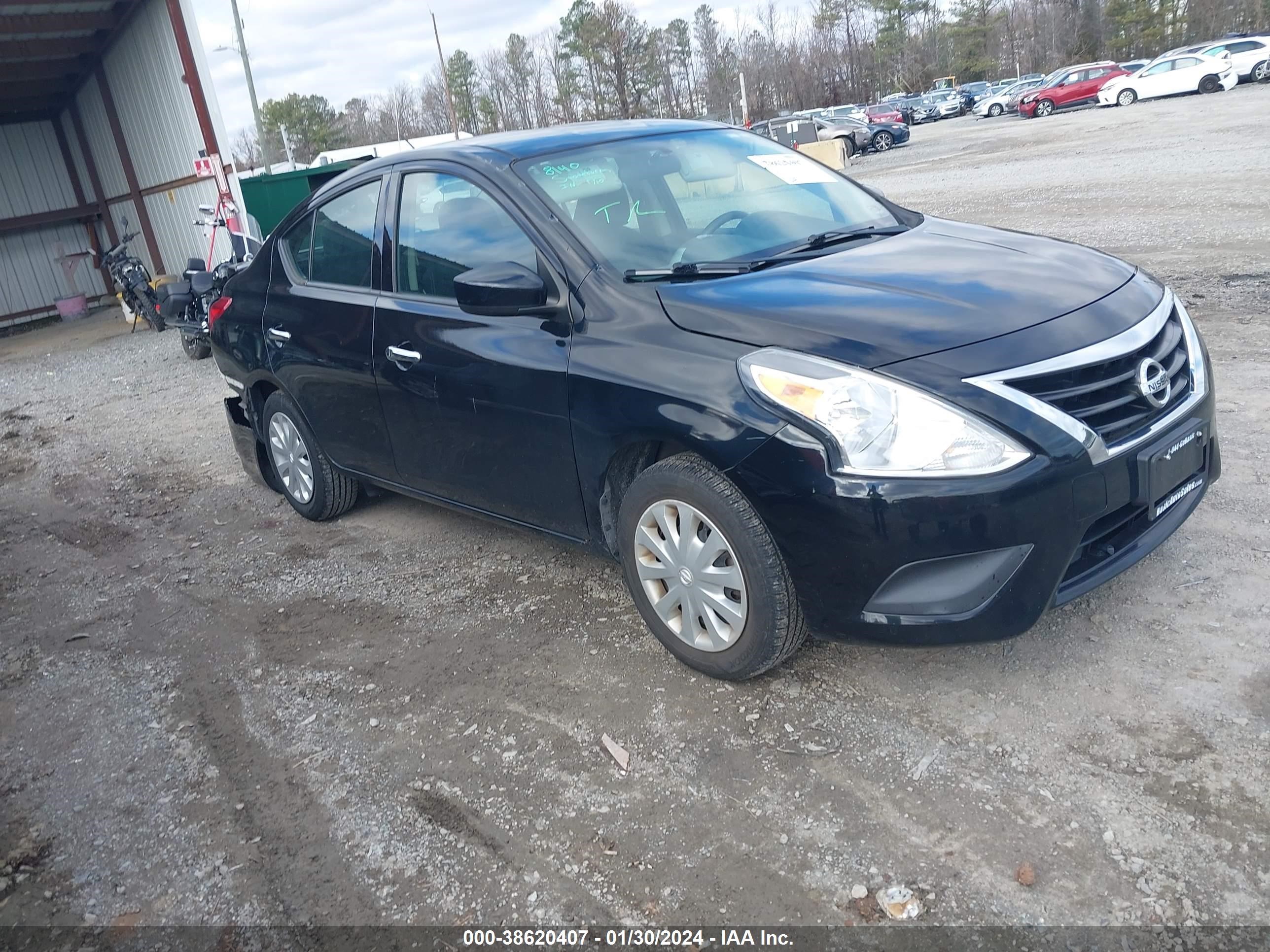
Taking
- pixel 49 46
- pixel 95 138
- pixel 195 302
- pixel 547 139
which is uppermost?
pixel 49 46

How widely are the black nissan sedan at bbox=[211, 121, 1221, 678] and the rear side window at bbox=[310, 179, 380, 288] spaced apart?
0.7 inches

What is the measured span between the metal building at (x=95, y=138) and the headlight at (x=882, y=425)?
13.6 metres

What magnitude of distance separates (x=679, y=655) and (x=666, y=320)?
3.55ft

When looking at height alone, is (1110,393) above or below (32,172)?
below

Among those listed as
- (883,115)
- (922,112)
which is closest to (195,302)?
(883,115)

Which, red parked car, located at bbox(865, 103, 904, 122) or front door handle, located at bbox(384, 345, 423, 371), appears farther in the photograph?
red parked car, located at bbox(865, 103, 904, 122)

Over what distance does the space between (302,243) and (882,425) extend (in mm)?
3284

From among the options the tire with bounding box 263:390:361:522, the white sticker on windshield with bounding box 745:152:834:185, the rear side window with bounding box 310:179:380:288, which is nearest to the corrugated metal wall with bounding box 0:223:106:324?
the tire with bounding box 263:390:361:522

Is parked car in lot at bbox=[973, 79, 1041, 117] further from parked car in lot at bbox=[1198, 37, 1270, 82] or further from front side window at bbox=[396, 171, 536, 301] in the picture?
front side window at bbox=[396, 171, 536, 301]

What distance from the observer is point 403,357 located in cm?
405

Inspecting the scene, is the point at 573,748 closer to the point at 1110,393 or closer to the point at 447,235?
the point at 1110,393

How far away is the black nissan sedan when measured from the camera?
2.72 metres

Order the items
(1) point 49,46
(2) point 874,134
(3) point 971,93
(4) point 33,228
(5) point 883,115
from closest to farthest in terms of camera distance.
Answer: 1. (1) point 49,46
2. (4) point 33,228
3. (2) point 874,134
4. (5) point 883,115
5. (3) point 971,93

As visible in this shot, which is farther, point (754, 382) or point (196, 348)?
point (196, 348)
